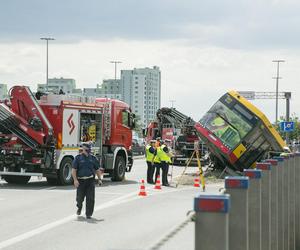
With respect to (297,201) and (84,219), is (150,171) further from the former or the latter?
(297,201)

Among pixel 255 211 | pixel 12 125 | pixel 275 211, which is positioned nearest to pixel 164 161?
pixel 12 125

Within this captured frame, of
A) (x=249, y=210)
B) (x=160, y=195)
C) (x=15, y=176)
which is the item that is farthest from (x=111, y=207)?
(x=249, y=210)

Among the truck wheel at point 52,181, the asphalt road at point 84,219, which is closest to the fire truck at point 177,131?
the truck wheel at point 52,181

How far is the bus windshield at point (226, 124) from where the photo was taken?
23641mm

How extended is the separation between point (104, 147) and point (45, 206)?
8651mm

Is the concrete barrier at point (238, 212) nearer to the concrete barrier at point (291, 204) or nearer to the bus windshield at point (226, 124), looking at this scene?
the concrete barrier at point (291, 204)

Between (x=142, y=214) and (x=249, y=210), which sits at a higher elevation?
(x=249, y=210)

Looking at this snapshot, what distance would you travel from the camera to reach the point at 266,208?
5.58 metres

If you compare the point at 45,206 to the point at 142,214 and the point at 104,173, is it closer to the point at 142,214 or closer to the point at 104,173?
the point at 142,214

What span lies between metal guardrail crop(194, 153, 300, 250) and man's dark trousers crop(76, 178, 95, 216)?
16.4ft

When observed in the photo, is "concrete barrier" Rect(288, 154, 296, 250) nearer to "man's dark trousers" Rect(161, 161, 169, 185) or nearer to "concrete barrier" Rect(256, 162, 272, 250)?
"concrete barrier" Rect(256, 162, 272, 250)

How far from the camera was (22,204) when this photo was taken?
15.0 m

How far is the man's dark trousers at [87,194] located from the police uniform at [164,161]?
881cm

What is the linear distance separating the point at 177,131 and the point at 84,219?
2557 cm
